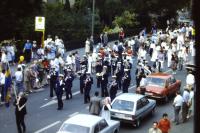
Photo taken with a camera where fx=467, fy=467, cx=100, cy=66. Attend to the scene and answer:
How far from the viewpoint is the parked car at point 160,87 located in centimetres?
2269

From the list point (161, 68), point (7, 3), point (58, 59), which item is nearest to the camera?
point (58, 59)

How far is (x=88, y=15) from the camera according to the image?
50.7 meters

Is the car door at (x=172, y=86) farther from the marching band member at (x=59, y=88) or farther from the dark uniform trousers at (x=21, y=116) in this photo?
the dark uniform trousers at (x=21, y=116)

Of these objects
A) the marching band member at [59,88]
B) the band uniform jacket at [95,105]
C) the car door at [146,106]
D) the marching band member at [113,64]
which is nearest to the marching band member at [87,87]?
the marching band member at [59,88]

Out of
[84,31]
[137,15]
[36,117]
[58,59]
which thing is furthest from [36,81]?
[137,15]

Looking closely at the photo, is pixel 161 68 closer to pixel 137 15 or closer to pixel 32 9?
pixel 32 9

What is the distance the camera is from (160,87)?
23.1 m

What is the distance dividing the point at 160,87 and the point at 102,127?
819 centimetres

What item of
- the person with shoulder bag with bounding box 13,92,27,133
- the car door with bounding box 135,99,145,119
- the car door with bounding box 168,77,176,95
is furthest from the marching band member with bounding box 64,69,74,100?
the person with shoulder bag with bounding box 13,92,27,133

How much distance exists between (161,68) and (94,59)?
5.14m

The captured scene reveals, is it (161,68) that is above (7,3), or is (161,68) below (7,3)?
below

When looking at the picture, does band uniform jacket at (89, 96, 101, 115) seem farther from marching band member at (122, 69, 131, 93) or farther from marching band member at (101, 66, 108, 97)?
marching band member at (122, 69, 131, 93)

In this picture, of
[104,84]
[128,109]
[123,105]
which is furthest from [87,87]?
[128,109]

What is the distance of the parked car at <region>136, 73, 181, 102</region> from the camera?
22688 millimetres
